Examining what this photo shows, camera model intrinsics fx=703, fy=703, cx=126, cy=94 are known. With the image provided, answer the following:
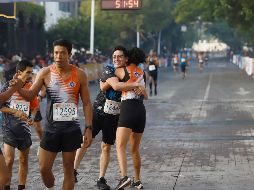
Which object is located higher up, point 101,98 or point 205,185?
point 101,98

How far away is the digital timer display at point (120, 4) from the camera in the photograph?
2069cm

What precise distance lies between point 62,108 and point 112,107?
1.99m

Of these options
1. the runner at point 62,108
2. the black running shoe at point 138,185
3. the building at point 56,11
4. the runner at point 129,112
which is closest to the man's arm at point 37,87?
the runner at point 62,108

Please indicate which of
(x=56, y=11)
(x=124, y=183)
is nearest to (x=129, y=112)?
(x=124, y=183)

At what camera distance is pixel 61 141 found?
22.6 feet

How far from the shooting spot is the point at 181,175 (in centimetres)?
962

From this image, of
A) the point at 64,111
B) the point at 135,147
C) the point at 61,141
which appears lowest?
the point at 135,147

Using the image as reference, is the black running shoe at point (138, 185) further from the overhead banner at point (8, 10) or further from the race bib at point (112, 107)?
the overhead banner at point (8, 10)

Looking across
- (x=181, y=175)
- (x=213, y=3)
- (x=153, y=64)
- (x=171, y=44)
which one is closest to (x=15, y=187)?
(x=181, y=175)

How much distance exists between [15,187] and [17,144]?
0.99 m

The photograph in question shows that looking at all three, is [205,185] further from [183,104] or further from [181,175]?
[183,104]

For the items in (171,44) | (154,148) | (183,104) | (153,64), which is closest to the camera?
(154,148)

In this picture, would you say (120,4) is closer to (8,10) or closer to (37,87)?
(8,10)

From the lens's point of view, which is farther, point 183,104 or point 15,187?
point 183,104
